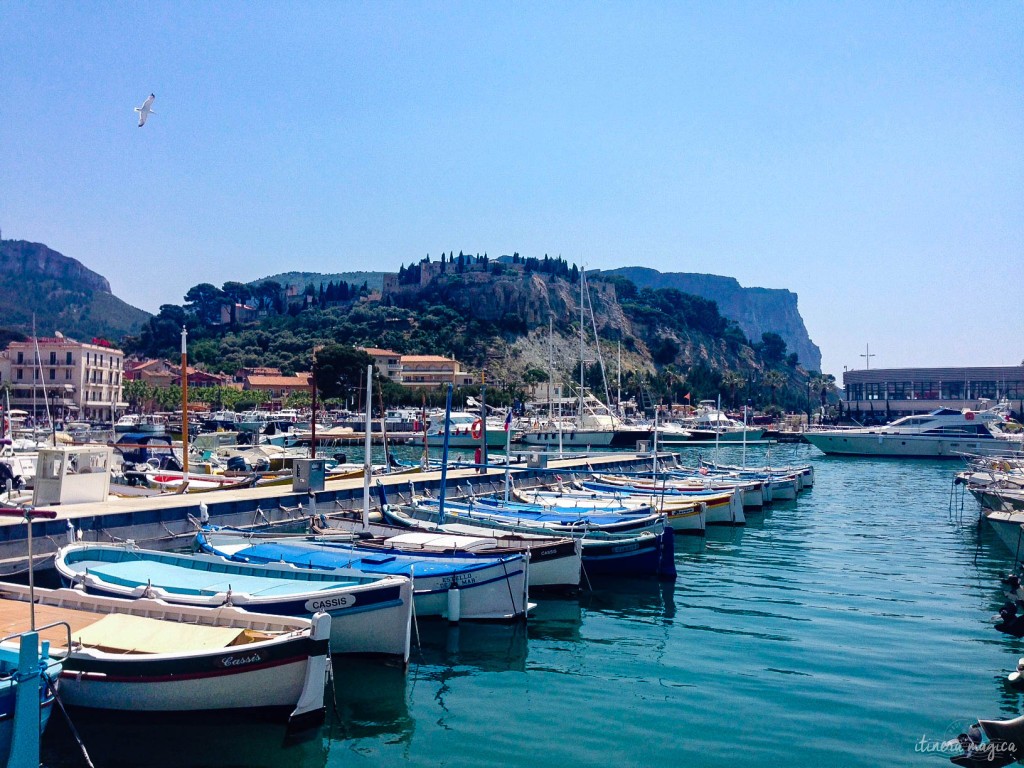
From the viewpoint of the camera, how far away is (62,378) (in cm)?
11425

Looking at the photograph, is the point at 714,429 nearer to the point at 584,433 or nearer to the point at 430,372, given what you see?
the point at 584,433

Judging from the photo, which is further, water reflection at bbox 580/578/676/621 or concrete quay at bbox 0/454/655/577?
water reflection at bbox 580/578/676/621

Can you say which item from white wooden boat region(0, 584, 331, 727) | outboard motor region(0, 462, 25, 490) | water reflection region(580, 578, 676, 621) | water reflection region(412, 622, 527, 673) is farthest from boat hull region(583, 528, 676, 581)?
outboard motor region(0, 462, 25, 490)

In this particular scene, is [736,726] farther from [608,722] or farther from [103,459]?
[103,459]

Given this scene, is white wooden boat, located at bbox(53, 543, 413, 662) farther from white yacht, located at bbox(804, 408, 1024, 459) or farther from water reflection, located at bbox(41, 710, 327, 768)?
white yacht, located at bbox(804, 408, 1024, 459)

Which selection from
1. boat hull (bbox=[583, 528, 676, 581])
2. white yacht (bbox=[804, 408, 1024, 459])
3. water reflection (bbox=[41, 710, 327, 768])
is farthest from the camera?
white yacht (bbox=[804, 408, 1024, 459])

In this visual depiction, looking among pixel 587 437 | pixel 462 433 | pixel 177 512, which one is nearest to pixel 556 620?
pixel 177 512

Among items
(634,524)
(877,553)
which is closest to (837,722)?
(634,524)

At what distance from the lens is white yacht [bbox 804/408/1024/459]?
94.4 m

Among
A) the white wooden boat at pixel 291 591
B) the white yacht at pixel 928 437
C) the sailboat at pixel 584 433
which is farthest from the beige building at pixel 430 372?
the white wooden boat at pixel 291 591

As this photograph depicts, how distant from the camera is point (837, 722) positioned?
50.0 feet

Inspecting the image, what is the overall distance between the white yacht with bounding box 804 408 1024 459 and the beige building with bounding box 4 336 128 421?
307ft

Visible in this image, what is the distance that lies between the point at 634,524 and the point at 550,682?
1225 centimetres

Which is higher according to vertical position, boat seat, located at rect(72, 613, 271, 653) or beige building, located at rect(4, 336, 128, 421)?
beige building, located at rect(4, 336, 128, 421)
